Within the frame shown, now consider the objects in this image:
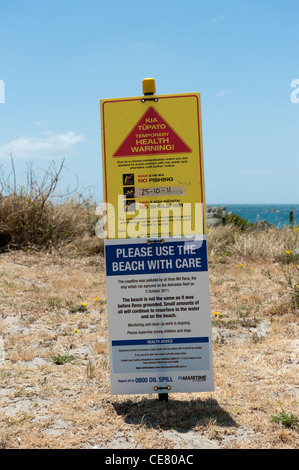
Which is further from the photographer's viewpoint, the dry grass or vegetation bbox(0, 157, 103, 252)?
vegetation bbox(0, 157, 103, 252)

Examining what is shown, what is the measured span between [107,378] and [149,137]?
210 cm

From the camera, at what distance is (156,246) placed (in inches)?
129

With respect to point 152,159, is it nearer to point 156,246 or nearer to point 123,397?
point 156,246

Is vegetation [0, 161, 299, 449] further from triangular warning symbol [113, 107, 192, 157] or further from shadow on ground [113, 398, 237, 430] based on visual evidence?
triangular warning symbol [113, 107, 192, 157]

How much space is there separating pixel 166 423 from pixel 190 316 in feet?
2.46

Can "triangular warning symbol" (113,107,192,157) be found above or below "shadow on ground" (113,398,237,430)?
above

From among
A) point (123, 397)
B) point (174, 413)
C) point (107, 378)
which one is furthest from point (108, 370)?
point (174, 413)

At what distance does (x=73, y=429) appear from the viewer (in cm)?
306

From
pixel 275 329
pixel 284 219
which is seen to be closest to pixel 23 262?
pixel 275 329

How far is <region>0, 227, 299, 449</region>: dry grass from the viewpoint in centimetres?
296

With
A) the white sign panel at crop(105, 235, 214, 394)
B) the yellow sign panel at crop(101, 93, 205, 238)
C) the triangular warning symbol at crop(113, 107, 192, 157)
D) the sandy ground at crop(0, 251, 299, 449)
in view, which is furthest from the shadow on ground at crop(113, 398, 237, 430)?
the triangular warning symbol at crop(113, 107, 192, 157)
